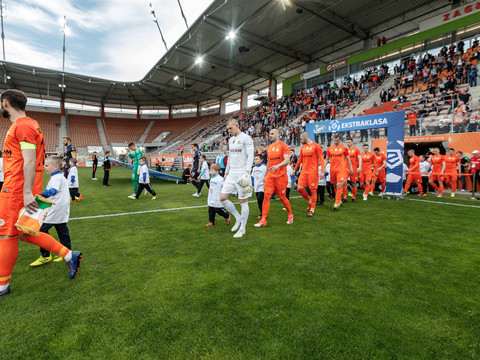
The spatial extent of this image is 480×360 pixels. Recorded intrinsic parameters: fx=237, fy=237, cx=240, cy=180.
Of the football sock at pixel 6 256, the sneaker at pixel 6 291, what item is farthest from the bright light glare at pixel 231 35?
the sneaker at pixel 6 291

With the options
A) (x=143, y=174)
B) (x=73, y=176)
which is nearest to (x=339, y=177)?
(x=143, y=174)

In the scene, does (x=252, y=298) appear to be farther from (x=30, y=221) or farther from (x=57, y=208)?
(x=57, y=208)

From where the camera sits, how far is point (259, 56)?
29.2 meters

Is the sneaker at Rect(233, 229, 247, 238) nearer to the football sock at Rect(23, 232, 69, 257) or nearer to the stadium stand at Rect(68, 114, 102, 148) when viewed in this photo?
the football sock at Rect(23, 232, 69, 257)

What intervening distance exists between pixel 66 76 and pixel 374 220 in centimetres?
4286

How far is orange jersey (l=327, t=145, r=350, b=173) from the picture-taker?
6.93m

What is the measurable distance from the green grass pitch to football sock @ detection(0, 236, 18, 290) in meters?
0.24

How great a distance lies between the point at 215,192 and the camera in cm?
525

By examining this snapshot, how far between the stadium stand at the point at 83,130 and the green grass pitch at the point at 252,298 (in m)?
46.2

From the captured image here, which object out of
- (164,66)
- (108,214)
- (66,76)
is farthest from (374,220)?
(66,76)

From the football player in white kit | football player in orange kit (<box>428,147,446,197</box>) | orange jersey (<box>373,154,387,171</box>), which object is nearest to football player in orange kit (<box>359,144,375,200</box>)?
orange jersey (<box>373,154,387,171</box>)

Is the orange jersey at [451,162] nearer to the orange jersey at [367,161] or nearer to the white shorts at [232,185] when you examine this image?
the orange jersey at [367,161]

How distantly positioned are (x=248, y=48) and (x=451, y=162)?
2350cm

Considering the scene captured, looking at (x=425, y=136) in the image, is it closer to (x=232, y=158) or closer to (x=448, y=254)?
(x=448, y=254)
